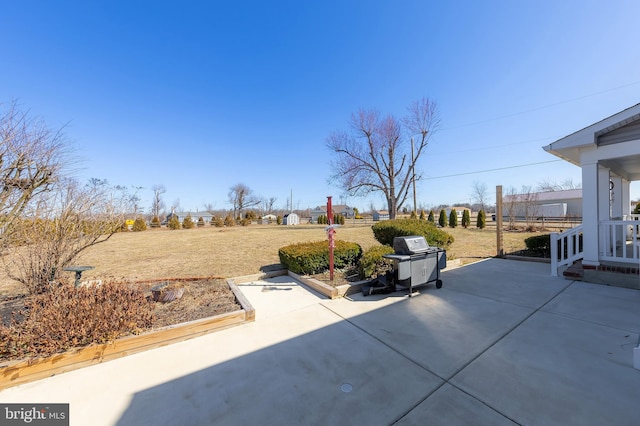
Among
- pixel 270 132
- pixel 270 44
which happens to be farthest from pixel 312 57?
pixel 270 132

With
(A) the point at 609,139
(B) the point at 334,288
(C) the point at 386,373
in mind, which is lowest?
(C) the point at 386,373

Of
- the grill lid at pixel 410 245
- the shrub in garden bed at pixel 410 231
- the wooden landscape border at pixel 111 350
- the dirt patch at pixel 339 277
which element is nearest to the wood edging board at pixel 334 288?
the dirt patch at pixel 339 277

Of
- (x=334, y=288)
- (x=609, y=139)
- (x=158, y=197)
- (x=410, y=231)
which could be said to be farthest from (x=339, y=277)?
(x=158, y=197)

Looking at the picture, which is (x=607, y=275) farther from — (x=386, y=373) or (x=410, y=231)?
(x=386, y=373)

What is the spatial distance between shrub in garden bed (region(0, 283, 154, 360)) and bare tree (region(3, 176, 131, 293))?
3.19 ft

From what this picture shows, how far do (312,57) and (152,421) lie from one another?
1124 centimetres

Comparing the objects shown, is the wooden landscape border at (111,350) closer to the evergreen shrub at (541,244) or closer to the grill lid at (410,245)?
the grill lid at (410,245)

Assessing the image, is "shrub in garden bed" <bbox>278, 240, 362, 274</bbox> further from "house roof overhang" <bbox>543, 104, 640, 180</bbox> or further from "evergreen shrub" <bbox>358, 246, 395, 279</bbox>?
"house roof overhang" <bbox>543, 104, 640, 180</bbox>

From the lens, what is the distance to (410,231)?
6.26m

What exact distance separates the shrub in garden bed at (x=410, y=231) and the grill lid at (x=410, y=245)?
6.27ft

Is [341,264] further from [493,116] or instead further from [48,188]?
[493,116]

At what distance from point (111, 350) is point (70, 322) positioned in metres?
0.54

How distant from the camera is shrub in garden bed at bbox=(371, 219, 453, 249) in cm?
641

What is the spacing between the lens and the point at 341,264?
5.59 meters
